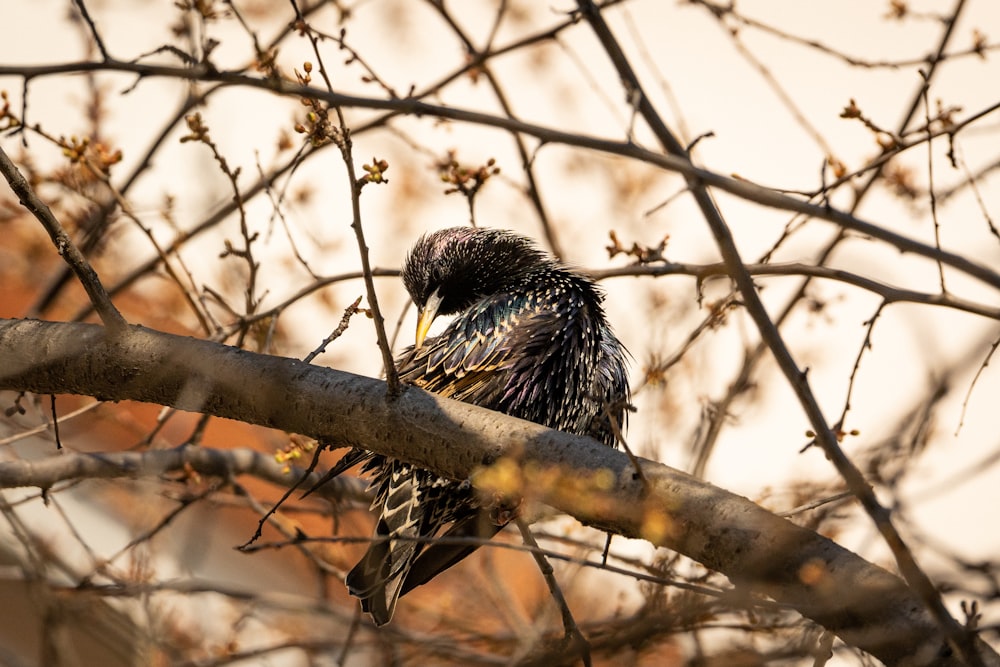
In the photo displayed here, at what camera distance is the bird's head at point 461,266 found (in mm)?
3928

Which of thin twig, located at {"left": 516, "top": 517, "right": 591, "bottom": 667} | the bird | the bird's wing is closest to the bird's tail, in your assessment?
the bird

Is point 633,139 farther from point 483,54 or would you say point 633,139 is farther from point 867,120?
point 483,54

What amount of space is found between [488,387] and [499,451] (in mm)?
785

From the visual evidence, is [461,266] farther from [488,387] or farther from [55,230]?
[55,230]

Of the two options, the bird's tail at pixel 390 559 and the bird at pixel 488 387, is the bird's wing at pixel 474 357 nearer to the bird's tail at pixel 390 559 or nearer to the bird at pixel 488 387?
the bird at pixel 488 387

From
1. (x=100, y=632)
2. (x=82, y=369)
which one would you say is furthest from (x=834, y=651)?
(x=100, y=632)

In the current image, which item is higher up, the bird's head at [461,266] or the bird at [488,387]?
the bird's head at [461,266]

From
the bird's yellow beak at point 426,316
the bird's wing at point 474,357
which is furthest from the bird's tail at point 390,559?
the bird's yellow beak at point 426,316

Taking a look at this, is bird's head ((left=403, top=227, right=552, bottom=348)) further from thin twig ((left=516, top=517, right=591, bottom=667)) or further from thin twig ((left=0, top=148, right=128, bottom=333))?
thin twig ((left=0, top=148, right=128, bottom=333))

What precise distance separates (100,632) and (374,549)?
136 cm

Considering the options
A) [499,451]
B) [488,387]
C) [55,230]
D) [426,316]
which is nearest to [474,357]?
[488,387]

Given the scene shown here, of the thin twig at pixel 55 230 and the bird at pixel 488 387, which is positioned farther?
the bird at pixel 488 387

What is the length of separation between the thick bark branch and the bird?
42 centimetres

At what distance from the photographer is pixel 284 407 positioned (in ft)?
7.88
